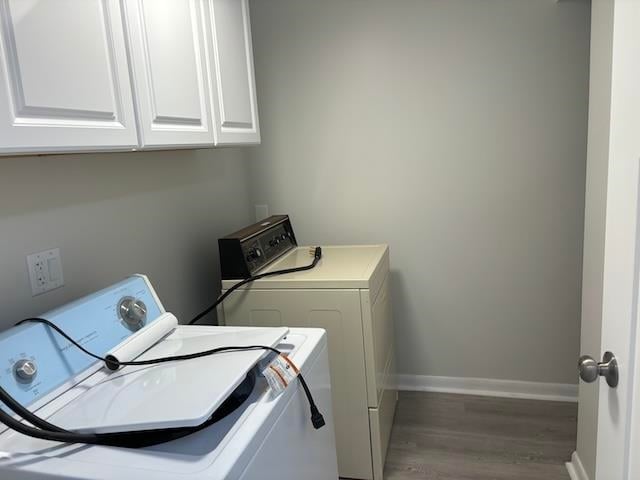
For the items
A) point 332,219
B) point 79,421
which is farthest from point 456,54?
point 79,421

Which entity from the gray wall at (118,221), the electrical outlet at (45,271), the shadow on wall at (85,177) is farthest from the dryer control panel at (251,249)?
the electrical outlet at (45,271)

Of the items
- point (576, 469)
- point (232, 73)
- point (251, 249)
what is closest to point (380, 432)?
point (576, 469)

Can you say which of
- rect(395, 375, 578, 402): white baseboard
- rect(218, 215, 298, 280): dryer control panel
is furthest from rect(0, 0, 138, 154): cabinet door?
rect(395, 375, 578, 402): white baseboard

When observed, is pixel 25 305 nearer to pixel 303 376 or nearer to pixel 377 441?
pixel 303 376

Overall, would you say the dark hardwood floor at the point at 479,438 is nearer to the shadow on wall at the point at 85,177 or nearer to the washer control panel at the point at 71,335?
the washer control panel at the point at 71,335

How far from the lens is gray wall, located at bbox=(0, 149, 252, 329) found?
4.17 feet

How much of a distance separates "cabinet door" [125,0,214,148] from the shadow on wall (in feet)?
0.94

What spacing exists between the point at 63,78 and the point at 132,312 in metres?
0.62

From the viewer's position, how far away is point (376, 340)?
1.98 m

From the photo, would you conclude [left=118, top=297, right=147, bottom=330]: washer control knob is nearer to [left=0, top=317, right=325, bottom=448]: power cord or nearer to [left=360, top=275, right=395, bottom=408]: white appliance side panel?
[left=0, top=317, right=325, bottom=448]: power cord

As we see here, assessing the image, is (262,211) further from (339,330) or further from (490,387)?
(490,387)

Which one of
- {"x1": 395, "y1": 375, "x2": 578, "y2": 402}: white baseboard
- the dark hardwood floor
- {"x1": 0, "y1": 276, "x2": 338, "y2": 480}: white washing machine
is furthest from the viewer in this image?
{"x1": 395, "y1": 375, "x2": 578, "y2": 402}: white baseboard

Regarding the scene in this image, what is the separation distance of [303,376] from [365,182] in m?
1.54

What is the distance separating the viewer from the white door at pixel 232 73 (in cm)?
174
